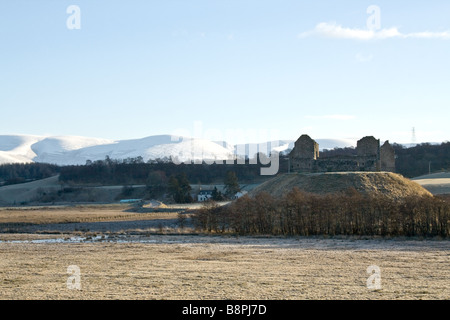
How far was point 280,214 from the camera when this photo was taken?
209 ft

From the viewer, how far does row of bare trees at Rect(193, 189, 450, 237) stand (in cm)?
5800

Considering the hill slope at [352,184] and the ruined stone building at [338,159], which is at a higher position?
the ruined stone building at [338,159]

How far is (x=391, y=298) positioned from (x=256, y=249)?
81.2 ft

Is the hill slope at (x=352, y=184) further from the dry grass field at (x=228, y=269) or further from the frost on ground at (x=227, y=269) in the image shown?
the frost on ground at (x=227, y=269)

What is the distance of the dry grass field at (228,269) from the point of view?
24.6 m

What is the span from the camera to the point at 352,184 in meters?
75.3

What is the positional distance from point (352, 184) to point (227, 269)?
45.5 meters

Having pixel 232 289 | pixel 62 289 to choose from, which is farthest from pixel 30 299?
pixel 232 289

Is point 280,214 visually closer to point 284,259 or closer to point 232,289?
point 284,259

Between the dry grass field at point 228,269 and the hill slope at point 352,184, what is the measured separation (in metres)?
19.5

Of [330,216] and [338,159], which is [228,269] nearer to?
[330,216]
